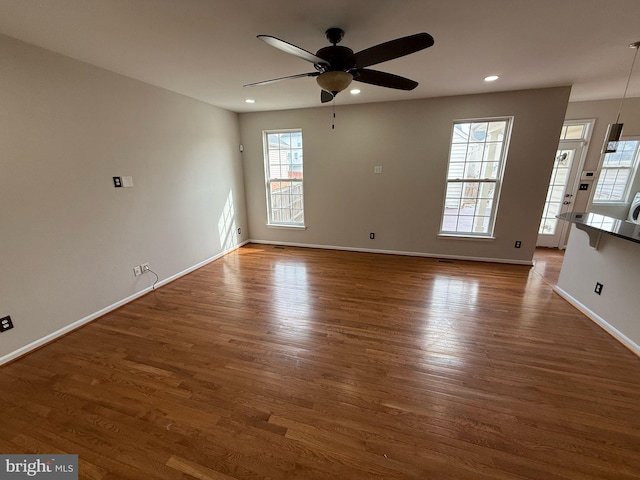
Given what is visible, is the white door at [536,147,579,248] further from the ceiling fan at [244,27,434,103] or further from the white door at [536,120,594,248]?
the ceiling fan at [244,27,434,103]

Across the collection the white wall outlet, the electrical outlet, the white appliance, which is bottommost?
the electrical outlet

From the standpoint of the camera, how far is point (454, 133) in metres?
3.82

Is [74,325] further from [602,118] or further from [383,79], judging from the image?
[602,118]

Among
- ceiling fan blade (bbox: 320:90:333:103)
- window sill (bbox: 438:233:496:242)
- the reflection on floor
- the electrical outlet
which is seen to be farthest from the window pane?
the electrical outlet

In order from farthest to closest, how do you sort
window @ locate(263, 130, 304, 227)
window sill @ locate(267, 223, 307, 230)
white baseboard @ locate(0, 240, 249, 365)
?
window sill @ locate(267, 223, 307, 230) < window @ locate(263, 130, 304, 227) < white baseboard @ locate(0, 240, 249, 365)

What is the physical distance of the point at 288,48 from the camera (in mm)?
1517

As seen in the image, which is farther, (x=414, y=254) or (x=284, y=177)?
(x=284, y=177)

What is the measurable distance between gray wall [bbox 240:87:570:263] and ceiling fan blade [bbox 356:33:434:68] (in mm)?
2439

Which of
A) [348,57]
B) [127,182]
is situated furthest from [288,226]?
[348,57]

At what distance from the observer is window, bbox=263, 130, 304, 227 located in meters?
4.58

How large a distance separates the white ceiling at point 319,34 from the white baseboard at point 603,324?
2.37 metres

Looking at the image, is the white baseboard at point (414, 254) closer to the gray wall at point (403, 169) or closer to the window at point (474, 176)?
the gray wall at point (403, 169)

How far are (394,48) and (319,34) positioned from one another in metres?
0.75

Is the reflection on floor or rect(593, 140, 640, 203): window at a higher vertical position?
rect(593, 140, 640, 203): window
